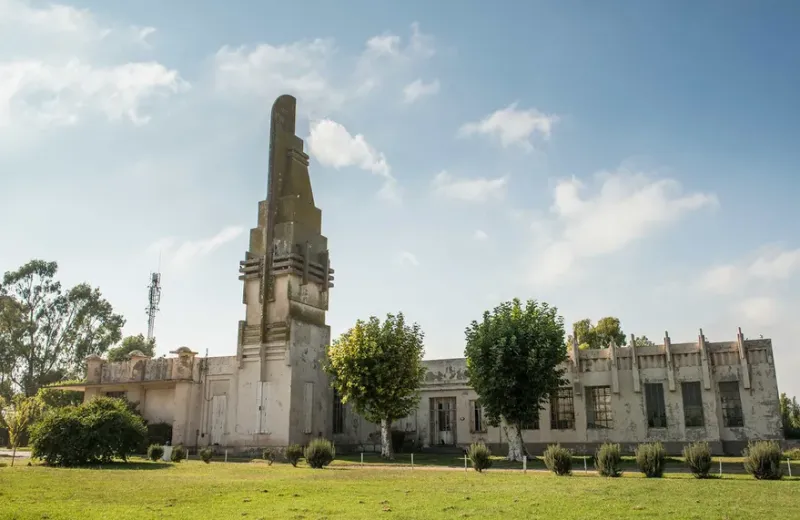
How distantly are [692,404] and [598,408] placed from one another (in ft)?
15.8

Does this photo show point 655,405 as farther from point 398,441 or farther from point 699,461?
point 699,461

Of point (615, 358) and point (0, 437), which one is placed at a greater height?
point (615, 358)

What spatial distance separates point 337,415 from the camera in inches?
1618

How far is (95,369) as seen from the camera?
1729 inches

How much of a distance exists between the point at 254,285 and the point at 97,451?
1465 cm

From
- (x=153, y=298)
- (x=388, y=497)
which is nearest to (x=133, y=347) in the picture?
(x=153, y=298)

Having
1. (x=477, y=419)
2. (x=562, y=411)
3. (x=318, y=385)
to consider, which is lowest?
(x=477, y=419)

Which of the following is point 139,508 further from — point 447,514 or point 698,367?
point 698,367

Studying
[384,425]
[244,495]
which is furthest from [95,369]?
[244,495]

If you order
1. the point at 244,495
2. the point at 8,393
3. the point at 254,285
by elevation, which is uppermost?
the point at 254,285

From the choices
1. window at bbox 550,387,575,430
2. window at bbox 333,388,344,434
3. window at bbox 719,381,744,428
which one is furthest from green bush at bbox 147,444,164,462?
window at bbox 719,381,744,428

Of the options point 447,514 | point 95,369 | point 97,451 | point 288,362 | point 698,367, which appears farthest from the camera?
point 95,369

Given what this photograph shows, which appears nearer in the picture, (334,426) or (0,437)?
(334,426)

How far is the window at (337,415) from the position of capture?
40822 millimetres
